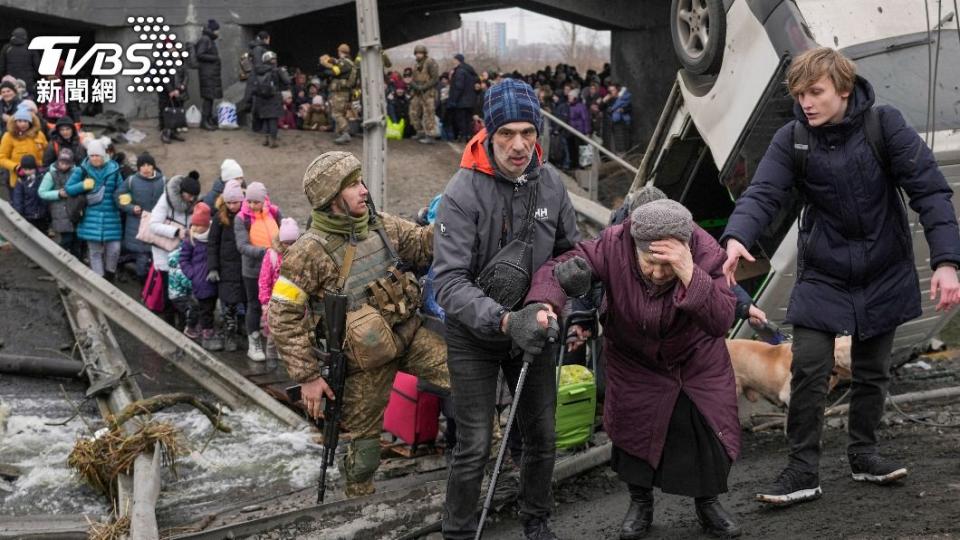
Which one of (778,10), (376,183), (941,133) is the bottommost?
(376,183)

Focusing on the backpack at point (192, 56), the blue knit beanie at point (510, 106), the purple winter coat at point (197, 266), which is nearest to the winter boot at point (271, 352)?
the purple winter coat at point (197, 266)

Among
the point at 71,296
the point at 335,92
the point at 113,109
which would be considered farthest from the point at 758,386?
Result: the point at 113,109

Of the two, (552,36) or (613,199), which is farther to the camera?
(552,36)

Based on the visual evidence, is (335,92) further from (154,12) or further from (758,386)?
(758,386)

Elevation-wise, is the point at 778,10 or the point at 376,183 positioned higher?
the point at 778,10

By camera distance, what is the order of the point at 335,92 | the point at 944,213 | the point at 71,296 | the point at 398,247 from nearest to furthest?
the point at 944,213 → the point at 398,247 → the point at 71,296 → the point at 335,92

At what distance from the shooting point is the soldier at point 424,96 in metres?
19.5

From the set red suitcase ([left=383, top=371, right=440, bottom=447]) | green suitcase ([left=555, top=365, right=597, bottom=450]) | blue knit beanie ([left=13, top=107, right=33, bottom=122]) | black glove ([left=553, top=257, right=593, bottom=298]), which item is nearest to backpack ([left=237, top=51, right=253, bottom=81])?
blue knit beanie ([left=13, top=107, right=33, bottom=122])

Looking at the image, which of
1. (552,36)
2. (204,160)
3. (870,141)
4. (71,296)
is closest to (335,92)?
(204,160)

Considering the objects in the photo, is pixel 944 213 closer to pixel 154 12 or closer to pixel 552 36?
pixel 154 12

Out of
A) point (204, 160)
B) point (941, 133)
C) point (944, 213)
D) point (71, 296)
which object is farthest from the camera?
point (204, 160)

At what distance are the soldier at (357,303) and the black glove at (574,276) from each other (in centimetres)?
162

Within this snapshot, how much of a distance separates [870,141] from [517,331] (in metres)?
1.75

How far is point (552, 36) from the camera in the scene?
73.6 m
